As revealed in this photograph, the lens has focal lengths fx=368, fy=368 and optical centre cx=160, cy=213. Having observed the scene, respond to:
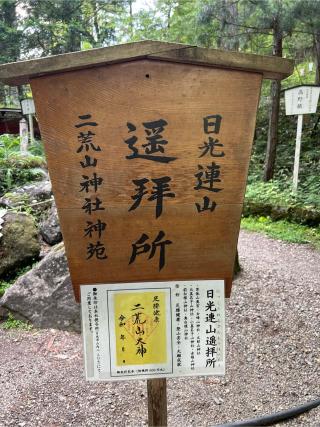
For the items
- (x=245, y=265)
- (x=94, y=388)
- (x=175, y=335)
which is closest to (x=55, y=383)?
(x=94, y=388)

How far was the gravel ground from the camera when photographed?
2.66 meters

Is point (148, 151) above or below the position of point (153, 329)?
above

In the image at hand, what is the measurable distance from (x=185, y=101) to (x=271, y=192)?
283 inches

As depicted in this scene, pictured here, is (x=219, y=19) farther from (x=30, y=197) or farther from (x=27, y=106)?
(x=27, y=106)

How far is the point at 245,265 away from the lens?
4.95 m

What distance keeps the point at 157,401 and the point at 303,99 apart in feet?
23.7

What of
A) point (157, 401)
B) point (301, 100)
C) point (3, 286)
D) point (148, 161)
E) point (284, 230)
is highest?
point (301, 100)

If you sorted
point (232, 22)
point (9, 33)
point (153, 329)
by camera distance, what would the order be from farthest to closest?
point (9, 33), point (232, 22), point (153, 329)

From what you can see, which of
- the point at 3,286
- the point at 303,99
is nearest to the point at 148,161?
the point at 3,286

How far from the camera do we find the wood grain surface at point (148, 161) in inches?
61.6

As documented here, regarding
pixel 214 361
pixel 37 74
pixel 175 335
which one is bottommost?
pixel 214 361

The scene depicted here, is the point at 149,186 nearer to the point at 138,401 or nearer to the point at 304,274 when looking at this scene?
the point at 138,401

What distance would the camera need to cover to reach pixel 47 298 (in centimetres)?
371

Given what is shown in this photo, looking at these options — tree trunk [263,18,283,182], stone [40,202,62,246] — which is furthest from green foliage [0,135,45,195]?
tree trunk [263,18,283,182]
